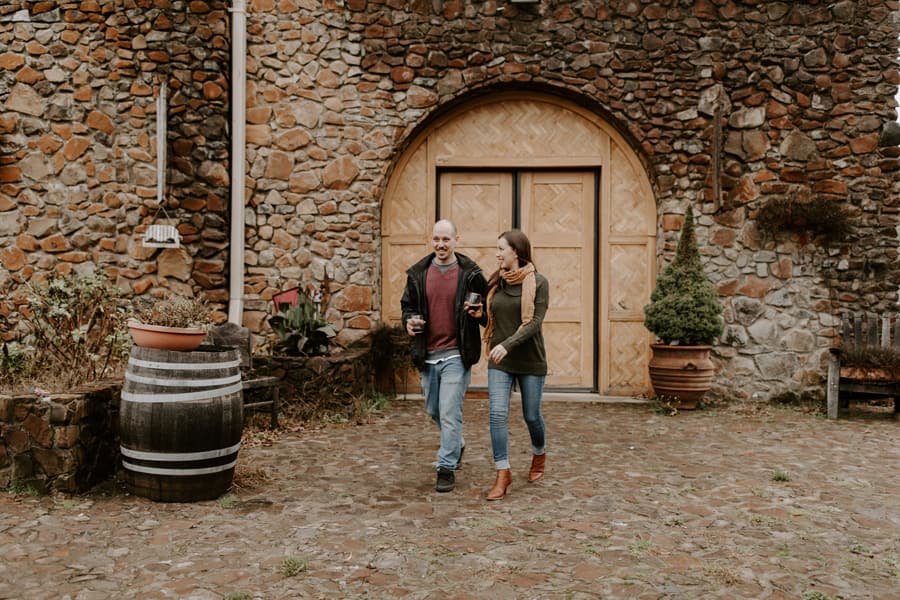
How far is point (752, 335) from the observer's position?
7.75 meters

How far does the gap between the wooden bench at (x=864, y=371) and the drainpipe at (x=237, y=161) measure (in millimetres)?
6416

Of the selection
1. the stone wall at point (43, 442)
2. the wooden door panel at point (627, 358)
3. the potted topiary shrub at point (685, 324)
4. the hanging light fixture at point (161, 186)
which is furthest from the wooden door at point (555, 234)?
the stone wall at point (43, 442)

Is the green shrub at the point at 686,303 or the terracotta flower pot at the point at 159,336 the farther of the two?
the green shrub at the point at 686,303

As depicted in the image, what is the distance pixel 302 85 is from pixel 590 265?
396cm

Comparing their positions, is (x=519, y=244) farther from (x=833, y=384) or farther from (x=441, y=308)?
(x=833, y=384)

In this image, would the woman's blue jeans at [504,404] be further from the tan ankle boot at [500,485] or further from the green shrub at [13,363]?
the green shrub at [13,363]

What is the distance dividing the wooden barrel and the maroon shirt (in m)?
1.34

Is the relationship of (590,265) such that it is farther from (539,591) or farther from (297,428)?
(539,591)

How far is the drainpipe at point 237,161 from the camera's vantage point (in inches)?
301

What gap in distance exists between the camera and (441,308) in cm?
453

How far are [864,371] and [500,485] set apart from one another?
473 centimetres

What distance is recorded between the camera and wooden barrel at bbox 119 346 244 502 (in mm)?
3955

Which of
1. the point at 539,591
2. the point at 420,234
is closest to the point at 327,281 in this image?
the point at 420,234

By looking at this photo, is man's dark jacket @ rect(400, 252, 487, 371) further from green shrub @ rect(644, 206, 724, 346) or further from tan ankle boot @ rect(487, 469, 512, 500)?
green shrub @ rect(644, 206, 724, 346)
